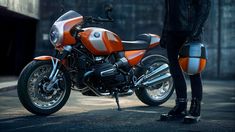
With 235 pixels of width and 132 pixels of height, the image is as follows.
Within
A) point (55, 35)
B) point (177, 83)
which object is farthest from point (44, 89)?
point (177, 83)

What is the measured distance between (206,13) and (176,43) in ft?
1.59

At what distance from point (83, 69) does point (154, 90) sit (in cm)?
142

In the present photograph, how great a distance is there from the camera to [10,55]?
18.6m

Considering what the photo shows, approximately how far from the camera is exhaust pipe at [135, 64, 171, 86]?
5.87 metres

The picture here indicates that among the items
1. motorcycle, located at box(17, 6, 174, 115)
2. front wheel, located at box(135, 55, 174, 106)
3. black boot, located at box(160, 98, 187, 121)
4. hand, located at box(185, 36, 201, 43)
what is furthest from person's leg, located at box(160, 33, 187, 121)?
front wheel, located at box(135, 55, 174, 106)

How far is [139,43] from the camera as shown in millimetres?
5906

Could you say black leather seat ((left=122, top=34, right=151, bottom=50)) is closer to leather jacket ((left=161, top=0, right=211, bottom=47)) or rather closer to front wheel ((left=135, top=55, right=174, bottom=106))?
front wheel ((left=135, top=55, right=174, bottom=106))

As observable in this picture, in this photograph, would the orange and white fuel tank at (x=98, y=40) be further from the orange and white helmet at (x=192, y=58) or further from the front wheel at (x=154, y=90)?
the orange and white helmet at (x=192, y=58)

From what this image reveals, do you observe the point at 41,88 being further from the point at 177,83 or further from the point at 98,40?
the point at 177,83

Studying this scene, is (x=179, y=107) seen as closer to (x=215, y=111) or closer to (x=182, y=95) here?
(x=182, y=95)

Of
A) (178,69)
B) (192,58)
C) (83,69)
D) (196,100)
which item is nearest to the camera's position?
(192,58)

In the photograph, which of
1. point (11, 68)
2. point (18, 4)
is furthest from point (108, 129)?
point (11, 68)

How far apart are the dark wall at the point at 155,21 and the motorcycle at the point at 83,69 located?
965 cm

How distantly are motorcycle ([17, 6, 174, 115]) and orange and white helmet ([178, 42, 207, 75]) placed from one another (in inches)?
48.3
